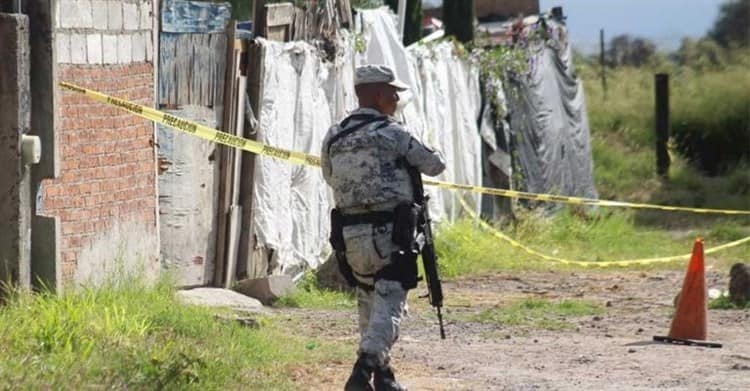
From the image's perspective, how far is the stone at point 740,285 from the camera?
40.1 feet

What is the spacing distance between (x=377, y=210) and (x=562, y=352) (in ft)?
7.62

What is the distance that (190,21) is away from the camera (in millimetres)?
11656

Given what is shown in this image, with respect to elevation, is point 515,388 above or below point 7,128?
below

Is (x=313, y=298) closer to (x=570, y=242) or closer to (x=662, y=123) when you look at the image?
(x=570, y=242)

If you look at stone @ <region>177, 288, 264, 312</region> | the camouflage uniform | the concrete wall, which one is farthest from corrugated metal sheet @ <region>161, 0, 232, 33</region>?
the camouflage uniform

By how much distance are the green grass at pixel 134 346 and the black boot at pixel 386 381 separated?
433mm

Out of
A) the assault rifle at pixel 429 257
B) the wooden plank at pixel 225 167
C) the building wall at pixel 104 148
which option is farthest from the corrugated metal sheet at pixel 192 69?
the assault rifle at pixel 429 257

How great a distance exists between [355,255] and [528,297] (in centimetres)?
555

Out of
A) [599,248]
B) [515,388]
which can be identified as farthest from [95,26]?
[599,248]

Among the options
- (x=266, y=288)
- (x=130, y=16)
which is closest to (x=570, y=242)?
(x=266, y=288)

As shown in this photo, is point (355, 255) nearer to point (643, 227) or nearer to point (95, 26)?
point (95, 26)

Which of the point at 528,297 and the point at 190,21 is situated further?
the point at 528,297

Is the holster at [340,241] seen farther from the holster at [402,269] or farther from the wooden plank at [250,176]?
the wooden plank at [250,176]

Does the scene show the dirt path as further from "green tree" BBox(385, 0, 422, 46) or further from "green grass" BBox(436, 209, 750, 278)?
"green tree" BBox(385, 0, 422, 46)
